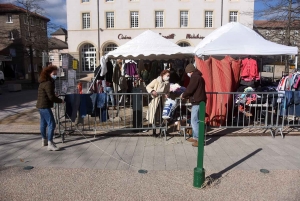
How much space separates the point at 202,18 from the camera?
36.4 m

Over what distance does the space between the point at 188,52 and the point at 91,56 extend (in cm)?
3173

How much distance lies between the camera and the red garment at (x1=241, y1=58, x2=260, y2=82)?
26.1ft

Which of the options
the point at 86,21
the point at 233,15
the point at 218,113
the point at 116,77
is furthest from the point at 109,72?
the point at 233,15

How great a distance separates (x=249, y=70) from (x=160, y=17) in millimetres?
30450

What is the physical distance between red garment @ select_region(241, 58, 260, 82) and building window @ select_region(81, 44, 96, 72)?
108ft

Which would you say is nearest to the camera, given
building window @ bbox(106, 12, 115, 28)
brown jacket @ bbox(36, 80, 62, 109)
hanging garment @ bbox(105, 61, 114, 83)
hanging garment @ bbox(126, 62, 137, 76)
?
brown jacket @ bbox(36, 80, 62, 109)

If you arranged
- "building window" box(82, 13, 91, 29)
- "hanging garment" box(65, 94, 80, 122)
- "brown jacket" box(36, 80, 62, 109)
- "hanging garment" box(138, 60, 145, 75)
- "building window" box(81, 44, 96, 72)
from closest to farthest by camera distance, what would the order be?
1. "brown jacket" box(36, 80, 62, 109)
2. "hanging garment" box(65, 94, 80, 122)
3. "hanging garment" box(138, 60, 145, 75)
4. "building window" box(82, 13, 91, 29)
5. "building window" box(81, 44, 96, 72)

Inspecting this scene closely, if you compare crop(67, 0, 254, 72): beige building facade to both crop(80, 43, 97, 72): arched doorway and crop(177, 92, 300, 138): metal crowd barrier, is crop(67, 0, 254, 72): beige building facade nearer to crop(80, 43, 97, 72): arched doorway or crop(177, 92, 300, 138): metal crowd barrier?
crop(80, 43, 97, 72): arched doorway

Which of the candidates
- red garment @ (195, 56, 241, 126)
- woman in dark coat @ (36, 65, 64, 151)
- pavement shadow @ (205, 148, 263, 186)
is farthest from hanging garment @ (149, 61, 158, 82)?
pavement shadow @ (205, 148, 263, 186)

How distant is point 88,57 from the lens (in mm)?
39188

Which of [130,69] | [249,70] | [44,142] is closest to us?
[44,142]

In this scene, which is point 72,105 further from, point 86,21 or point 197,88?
point 86,21

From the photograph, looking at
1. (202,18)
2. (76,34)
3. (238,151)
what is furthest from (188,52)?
(76,34)

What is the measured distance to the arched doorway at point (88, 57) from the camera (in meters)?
38.8
